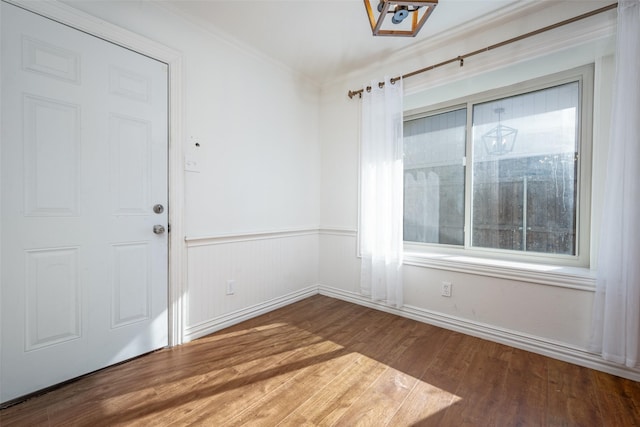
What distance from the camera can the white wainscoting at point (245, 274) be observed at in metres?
2.19

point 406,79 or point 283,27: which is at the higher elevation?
point 283,27

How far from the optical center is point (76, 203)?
5.31ft

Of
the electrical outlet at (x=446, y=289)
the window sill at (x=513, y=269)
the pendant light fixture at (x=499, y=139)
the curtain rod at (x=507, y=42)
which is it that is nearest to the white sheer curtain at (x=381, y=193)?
the curtain rod at (x=507, y=42)

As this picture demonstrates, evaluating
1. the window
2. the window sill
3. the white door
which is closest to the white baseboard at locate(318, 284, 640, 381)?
the window sill

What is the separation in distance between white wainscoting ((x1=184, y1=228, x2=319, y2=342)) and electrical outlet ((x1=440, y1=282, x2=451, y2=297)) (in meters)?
1.45

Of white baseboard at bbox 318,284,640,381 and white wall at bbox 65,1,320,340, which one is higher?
white wall at bbox 65,1,320,340

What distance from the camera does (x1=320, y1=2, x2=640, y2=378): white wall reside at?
6.06ft

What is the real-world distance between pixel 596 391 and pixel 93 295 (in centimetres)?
304

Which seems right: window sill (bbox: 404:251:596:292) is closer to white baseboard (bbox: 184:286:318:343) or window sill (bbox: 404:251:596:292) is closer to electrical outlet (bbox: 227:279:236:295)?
white baseboard (bbox: 184:286:318:343)

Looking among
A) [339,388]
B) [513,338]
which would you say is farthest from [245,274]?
[513,338]

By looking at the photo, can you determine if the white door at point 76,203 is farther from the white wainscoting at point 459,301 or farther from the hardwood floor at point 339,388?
the white wainscoting at point 459,301

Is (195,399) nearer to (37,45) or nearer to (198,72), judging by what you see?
(37,45)

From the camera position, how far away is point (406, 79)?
2568 millimetres

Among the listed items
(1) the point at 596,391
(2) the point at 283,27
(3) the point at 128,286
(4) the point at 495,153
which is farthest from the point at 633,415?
(2) the point at 283,27
